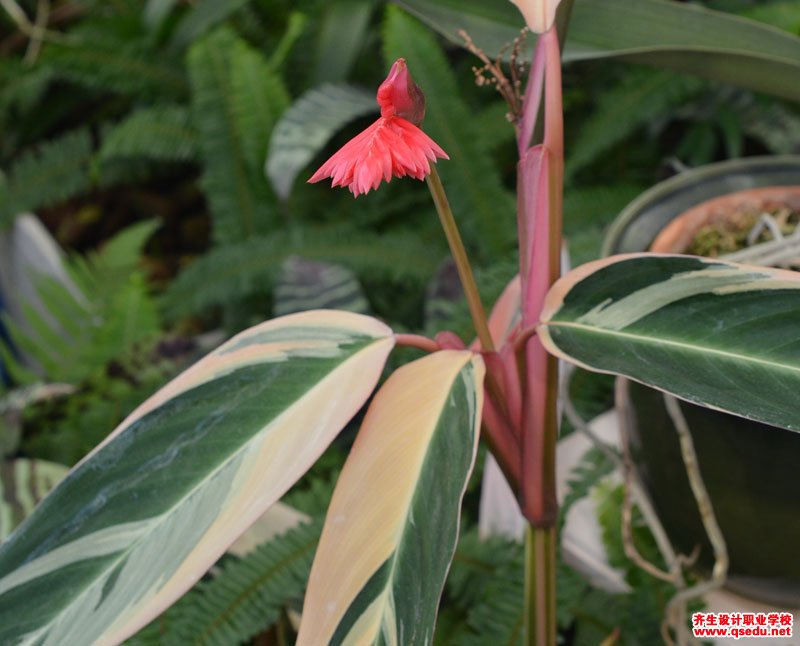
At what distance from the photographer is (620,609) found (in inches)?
22.7

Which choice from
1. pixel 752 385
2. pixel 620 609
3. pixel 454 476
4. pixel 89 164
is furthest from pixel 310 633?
pixel 89 164

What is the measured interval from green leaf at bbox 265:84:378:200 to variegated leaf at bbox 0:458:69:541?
1.43ft

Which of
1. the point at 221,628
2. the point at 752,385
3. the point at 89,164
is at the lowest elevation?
the point at 221,628

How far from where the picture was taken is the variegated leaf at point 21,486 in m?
0.65

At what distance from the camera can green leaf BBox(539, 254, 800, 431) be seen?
340 millimetres

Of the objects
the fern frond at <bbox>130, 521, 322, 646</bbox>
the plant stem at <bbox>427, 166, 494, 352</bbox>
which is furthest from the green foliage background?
the plant stem at <bbox>427, 166, 494, 352</bbox>

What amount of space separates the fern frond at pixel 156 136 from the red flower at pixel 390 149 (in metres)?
1.00

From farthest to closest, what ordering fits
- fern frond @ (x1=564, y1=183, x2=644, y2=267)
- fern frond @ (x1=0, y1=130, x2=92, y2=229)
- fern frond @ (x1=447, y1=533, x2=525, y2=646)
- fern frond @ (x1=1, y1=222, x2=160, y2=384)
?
fern frond @ (x1=0, y1=130, x2=92, y2=229) → fern frond @ (x1=564, y1=183, x2=644, y2=267) → fern frond @ (x1=1, y1=222, x2=160, y2=384) → fern frond @ (x1=447, y1=533, x2=525, y2=646)

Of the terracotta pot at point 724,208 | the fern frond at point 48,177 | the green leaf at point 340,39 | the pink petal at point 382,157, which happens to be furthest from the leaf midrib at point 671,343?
the fern frond at point 48,177

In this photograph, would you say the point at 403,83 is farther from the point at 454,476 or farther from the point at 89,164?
the point at 89,164

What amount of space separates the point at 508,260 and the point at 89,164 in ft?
2.84

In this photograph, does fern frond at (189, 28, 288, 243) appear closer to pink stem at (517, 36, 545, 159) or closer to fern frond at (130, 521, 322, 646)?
fern frond at (130, 521, 322, 646)

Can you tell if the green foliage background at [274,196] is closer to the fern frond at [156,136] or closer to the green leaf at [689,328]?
the fern frond at [156,136]

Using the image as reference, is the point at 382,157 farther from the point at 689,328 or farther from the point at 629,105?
the point at 629,105
